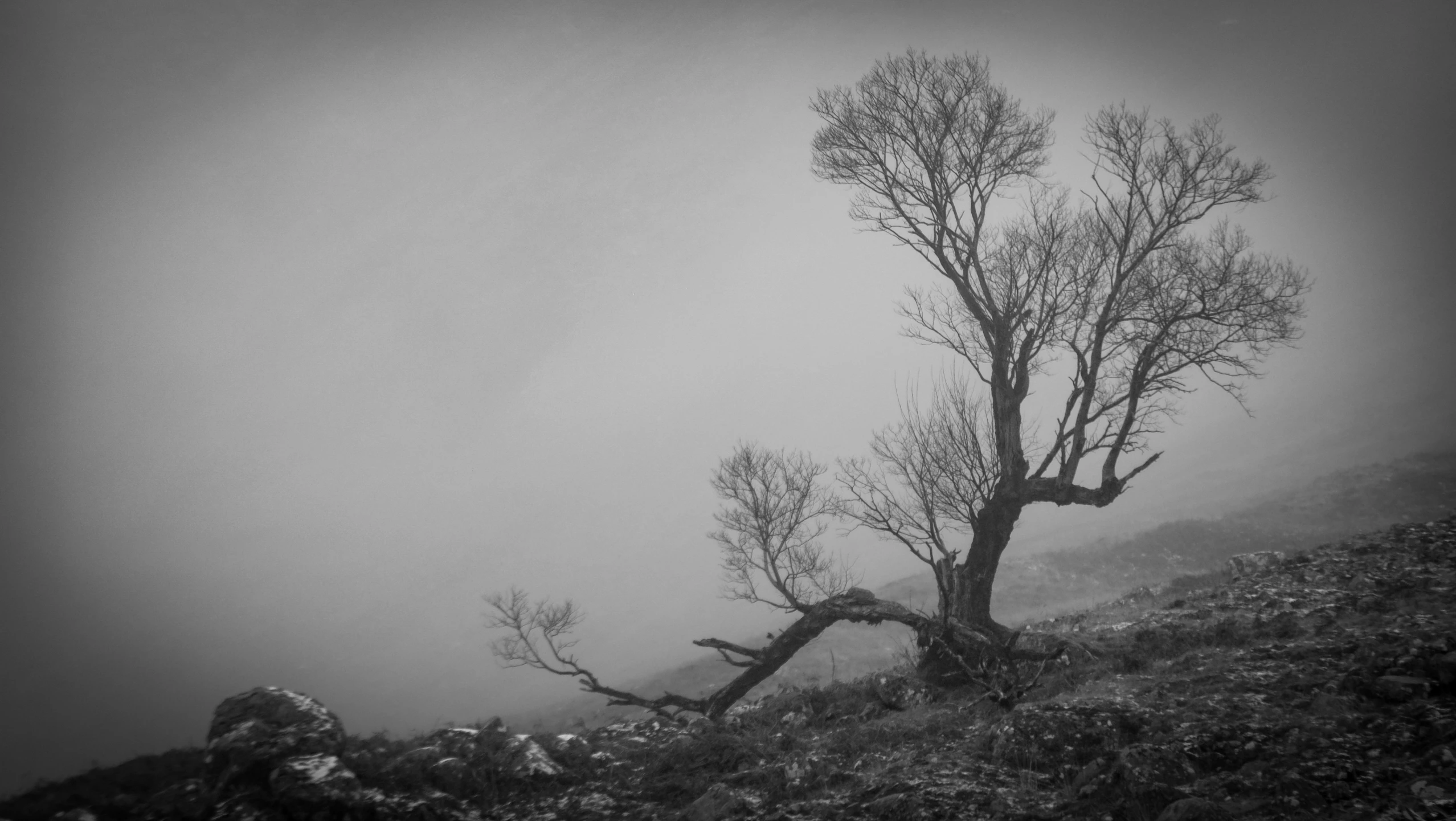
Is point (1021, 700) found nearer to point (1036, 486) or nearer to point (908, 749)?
point (908, 749)

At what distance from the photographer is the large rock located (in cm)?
751

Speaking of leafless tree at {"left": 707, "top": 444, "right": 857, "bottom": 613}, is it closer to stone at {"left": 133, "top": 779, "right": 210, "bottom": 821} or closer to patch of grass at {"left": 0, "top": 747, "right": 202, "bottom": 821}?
stone at {"left": 133, "top": 779, "right": 210, "bottom": 821}

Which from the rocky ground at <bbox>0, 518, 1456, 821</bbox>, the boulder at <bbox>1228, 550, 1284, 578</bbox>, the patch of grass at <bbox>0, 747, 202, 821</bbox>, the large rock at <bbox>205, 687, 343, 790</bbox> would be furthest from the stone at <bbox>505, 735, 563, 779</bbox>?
the boulder at <bbox>1228, 550, 1284, 578</bbox>

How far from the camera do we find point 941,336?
1335cm

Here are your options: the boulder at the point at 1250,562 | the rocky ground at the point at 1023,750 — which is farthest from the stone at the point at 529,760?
the boulder at the point at 1250,562

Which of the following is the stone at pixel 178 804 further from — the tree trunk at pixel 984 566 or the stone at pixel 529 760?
the tree trunk at pixel 984 566

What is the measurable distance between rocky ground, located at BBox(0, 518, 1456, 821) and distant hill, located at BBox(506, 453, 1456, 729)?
21275 mm

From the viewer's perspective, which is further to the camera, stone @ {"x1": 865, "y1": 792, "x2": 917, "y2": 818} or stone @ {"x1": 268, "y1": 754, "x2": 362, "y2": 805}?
Answer: stone @ {"x1": 268, "y1": 754, "x2": 362, "y2": 805}

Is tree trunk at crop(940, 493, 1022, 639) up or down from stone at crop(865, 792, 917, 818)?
up

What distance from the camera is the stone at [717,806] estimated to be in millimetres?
6719


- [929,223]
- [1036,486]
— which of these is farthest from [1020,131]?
[1036,486]

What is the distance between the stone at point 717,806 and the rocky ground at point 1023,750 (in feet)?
0.09

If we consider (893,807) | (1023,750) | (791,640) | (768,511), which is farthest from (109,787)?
(768,511)

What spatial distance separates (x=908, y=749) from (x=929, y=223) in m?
10.2
